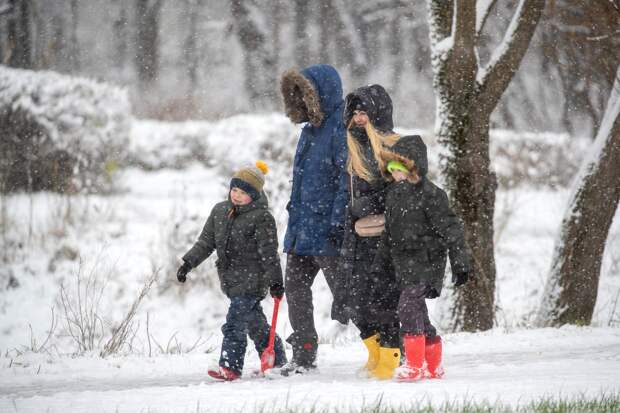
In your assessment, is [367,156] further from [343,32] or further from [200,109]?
[343,32]

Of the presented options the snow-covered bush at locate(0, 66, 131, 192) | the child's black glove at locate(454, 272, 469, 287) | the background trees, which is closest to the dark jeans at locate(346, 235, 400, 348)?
the child's black glove at locate(454, 272, 469, 287)

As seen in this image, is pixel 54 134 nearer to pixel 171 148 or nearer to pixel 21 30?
pixel 171 148

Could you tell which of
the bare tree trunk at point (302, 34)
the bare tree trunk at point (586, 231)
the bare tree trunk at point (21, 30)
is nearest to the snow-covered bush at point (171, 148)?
the bare tree trunk at point (21, 30)

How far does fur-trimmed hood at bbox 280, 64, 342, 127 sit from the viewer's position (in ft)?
18.5

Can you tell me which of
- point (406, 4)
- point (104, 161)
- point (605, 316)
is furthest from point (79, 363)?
point (406, 4)

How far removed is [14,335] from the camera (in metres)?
10.4

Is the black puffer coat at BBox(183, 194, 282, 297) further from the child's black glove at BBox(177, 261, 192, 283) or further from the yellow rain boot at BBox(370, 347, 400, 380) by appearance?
the yellow rain boot at BBox(370, 347, 400, 380)

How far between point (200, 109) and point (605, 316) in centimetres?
1492

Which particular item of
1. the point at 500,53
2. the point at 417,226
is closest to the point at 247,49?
the point at 500,53

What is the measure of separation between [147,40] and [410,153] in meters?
23.8

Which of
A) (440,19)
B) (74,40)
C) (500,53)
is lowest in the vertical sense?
(500,53)

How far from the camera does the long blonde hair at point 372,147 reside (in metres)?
5.40

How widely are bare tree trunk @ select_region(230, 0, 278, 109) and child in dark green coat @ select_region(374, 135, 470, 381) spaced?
21206 mm

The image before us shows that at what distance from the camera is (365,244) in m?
5.41
